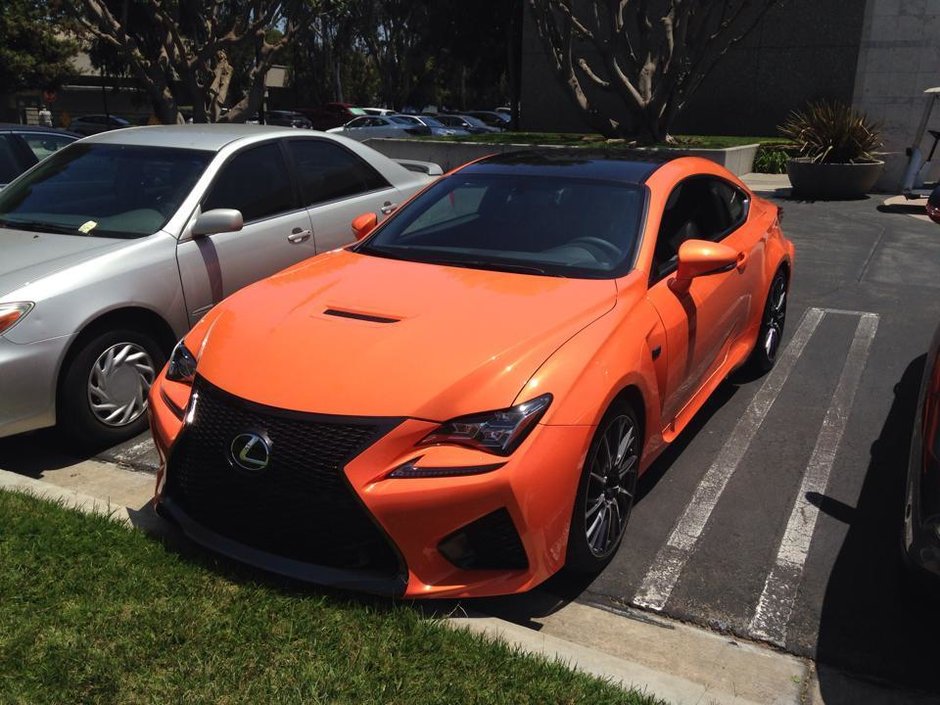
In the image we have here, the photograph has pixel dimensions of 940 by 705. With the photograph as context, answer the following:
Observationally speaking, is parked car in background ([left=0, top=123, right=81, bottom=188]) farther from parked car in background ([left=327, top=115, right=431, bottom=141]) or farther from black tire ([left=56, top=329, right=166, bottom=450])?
parked car in background ([left=327, top=115, right=431, bottom=141])

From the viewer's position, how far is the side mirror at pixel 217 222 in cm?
503

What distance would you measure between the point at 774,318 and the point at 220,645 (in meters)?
4.49

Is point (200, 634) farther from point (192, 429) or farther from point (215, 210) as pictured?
point (215, 210)

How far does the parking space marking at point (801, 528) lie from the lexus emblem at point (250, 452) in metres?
1.91

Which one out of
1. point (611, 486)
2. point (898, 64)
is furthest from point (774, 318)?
point (898, 64)

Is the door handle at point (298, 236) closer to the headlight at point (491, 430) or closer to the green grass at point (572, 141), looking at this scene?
the headlight at point (491, 430)

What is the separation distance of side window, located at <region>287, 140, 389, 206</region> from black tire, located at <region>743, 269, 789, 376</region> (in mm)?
3034

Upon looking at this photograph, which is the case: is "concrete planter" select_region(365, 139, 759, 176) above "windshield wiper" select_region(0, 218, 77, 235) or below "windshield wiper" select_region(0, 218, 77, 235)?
below

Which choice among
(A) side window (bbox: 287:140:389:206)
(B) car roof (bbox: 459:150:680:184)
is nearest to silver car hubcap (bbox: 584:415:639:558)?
(B) car roof (bbox: 459:150:680:184)

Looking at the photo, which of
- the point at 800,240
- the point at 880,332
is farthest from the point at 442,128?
the point at 880,332

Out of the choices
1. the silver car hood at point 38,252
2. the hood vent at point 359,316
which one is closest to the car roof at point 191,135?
the silver car hood at point 38,252

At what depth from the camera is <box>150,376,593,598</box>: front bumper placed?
2908mm

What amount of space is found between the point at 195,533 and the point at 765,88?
2612cm

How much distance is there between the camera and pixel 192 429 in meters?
3.28
